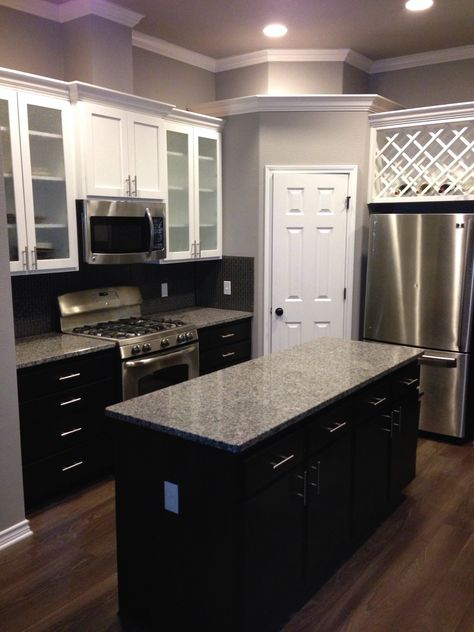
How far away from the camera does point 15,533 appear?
2.78 metres

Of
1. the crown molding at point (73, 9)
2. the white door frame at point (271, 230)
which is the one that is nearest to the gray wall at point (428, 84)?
the white door frame at point (271, 230)

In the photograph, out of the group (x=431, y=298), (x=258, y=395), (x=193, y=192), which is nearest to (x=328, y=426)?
(x=258, y=395)

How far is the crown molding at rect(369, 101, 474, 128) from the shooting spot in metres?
3.95

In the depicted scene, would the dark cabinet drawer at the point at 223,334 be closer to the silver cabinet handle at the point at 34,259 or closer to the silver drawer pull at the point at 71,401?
the silver drawer pull at the point at 71,401

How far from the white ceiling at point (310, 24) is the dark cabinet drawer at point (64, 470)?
110 inches

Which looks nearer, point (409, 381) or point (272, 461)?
point (272, 461)

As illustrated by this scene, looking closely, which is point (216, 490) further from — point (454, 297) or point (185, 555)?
point (454, 297)

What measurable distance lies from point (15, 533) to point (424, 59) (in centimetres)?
454

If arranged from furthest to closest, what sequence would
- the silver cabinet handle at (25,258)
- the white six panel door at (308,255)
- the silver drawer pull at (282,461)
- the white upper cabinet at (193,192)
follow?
1. the white six panel door at (308,255)
2. the white upper cabinet at (193,192)
3. the silver cabinet handle at (25,258)
4. the silver drawer pull at (282,461)

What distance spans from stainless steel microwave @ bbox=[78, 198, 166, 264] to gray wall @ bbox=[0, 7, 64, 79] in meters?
0.93

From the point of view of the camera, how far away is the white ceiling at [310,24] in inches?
140

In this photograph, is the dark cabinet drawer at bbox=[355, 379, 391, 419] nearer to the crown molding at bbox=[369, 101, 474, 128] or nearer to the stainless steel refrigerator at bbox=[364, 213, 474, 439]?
the stainless steel refrigerator at bbox=[364, 213, 474, 439]

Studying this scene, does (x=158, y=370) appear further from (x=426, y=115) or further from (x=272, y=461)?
(x=426, y=115)

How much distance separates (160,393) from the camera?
7.65ft
